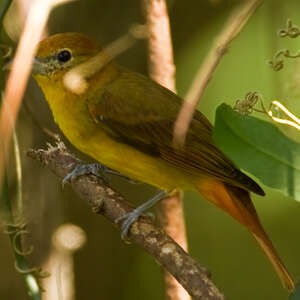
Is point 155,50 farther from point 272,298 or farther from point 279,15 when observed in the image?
point 272,298

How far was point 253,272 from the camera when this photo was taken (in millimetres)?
4008

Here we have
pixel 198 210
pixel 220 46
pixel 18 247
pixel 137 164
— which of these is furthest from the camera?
pixel 198 210

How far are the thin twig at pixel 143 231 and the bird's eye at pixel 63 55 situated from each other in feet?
1.04

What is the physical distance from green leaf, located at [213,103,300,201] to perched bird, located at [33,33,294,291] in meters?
0.84

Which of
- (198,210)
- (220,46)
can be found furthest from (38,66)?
(198,210)

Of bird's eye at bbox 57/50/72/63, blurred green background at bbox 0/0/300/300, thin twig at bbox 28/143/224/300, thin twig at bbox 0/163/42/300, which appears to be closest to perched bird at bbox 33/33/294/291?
bird's eye at bbox 57/50/72/63

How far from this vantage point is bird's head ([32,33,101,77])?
254cm

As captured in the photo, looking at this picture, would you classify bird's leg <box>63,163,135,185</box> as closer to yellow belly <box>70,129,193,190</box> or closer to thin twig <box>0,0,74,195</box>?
yellow belly <box>70,129,193,190</box>

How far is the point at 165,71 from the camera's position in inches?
103

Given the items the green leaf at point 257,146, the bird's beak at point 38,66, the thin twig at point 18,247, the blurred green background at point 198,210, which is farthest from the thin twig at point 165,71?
the green leaf at point 257,146

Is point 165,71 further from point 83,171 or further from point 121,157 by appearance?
point 83,171

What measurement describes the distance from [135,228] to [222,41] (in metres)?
0.87

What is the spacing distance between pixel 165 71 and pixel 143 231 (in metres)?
0.78

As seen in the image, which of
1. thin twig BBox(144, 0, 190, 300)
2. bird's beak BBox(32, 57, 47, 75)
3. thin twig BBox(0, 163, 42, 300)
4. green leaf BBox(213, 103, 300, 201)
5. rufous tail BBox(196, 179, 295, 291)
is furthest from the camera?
bird's beak BBox(32, 57, 47, 75)
